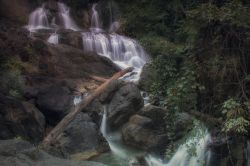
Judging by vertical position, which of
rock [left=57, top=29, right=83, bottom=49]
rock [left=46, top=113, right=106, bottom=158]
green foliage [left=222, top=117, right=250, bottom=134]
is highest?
rock [left=57, top=29, right=83, bottom=49]

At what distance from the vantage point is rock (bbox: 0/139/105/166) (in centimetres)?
528

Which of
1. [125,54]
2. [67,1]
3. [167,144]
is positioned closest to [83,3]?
[67,1]

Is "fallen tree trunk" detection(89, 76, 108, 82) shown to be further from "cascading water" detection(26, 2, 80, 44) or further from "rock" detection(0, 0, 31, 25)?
"rock" detection(0, 0, 31, 25)

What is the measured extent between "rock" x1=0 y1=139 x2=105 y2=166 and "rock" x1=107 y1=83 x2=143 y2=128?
5.02m

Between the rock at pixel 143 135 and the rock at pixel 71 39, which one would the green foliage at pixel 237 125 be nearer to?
the rock at pixel 143 135

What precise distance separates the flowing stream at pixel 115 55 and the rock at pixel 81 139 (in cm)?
38

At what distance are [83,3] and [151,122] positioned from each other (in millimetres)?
12990

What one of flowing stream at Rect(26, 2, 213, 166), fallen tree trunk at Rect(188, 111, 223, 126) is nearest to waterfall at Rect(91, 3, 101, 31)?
flowing stream at Rect(26, 2, 213, 166)

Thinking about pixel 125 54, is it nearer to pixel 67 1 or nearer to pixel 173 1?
pixel 173 1

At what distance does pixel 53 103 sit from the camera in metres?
11.1

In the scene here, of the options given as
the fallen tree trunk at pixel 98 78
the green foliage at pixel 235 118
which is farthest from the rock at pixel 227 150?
the fallen tree trunk at pixel 98 78

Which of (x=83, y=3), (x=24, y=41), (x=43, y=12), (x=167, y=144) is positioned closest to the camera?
(x=167, y=144)

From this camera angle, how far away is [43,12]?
20.2m

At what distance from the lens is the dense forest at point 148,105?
8.32 metres
